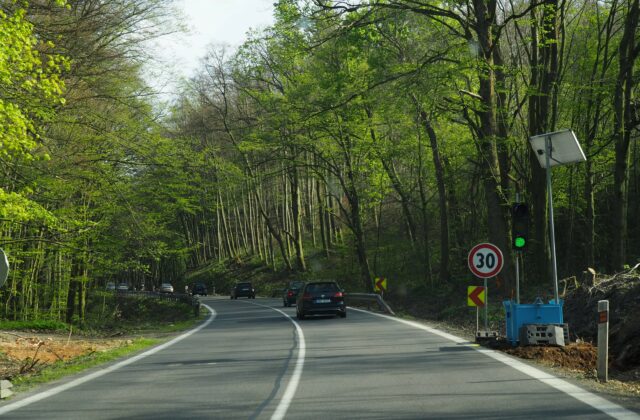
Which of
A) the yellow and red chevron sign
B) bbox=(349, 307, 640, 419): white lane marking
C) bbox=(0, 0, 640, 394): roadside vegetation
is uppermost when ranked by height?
bbox=(0, 0, 640, 394): roadside vegetation

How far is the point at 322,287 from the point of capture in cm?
2888

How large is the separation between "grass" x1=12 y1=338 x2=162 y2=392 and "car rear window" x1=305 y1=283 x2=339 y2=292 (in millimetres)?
A: 10426

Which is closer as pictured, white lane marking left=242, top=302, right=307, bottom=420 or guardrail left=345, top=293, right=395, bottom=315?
white lane marking left=242, top=302, right=307, bottom=420

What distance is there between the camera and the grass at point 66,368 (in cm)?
1155

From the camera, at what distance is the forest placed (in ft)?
61.3

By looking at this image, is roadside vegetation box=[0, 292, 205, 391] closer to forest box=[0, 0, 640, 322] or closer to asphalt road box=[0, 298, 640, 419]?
asphalt road box=[0, 298, 640, 419]

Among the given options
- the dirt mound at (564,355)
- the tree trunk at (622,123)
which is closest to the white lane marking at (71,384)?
the dirt mound at (564,355)

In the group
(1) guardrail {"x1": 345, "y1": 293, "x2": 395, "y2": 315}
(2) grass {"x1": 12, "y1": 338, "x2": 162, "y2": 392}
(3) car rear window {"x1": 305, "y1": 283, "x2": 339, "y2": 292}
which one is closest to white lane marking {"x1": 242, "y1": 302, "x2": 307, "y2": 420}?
(2) grass {"x1": 12, "y1": 338, "x2": 162, "y2": 392}

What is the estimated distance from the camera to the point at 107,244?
107 feet

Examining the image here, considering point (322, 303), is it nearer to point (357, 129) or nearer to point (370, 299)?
point (370, 299)

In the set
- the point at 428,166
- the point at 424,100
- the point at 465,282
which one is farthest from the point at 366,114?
the point at 424,100

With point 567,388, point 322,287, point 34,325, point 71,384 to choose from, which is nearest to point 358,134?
point 322,287

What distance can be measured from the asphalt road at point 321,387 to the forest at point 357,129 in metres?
3.83

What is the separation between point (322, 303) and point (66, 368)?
15.2 metres
